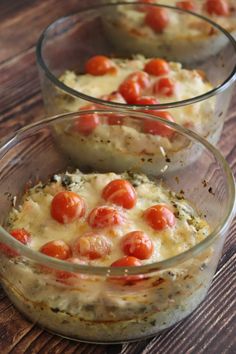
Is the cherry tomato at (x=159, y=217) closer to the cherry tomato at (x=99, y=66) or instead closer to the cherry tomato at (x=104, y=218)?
the cherry tomato at (x=104, y=218)

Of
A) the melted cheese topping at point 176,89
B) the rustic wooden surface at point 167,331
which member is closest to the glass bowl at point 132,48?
the melted cheese topping at point 176,89

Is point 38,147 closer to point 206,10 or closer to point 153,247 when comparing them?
point 153,247

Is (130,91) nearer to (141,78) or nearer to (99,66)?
(141,78)

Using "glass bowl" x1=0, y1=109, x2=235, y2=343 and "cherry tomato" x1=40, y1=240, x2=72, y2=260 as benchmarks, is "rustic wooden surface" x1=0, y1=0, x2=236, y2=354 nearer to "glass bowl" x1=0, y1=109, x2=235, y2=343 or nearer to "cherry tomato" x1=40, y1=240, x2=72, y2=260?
"glass bowl" x1=0, y1=109, x2=235, y2=343

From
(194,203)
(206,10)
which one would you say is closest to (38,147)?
(194,203)

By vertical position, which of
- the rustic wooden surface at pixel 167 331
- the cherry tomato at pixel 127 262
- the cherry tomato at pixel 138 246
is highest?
the cherry tomato at pixel 127 262

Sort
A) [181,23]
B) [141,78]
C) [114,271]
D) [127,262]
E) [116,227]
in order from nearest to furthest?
[114,271] < [127,262] < [116,227] < [141,78] < [181,23]

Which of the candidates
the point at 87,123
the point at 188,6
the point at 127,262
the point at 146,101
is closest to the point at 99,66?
the point at 146,101
